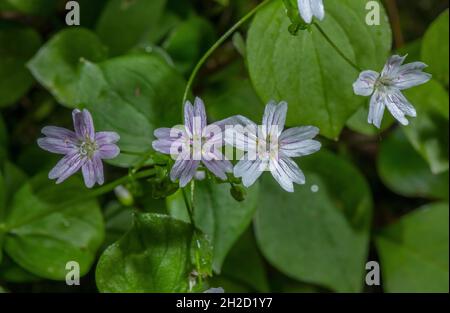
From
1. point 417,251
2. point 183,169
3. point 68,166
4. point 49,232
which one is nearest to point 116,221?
point 49,232

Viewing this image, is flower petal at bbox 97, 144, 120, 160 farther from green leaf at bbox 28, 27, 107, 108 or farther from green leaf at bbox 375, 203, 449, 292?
green leaf at bbox 375, 203, 449, 292

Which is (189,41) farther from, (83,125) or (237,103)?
(83,125)

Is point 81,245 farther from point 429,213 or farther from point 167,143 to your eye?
point 429,213

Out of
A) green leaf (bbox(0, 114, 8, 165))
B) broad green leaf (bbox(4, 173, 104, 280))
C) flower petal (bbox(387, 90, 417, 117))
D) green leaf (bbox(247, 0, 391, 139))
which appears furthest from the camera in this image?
green leaf (bbox(0, 114, 8, 165))

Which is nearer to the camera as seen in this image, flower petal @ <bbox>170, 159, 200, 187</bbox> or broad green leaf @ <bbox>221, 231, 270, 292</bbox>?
flower petal @ <bbox>170, 159, 200, 187</bbox>

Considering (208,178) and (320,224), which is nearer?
(208,178)

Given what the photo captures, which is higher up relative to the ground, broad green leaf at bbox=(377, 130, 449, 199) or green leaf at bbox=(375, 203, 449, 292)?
broad green leaf at bbox=(377, 130, 449, 199)

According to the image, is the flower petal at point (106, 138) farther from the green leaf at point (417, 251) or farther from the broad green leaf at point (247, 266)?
the green leaf at point (417, 251)

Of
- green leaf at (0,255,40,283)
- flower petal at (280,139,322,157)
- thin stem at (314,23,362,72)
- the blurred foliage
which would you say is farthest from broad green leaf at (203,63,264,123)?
green leaf at (0,255,40,283)
